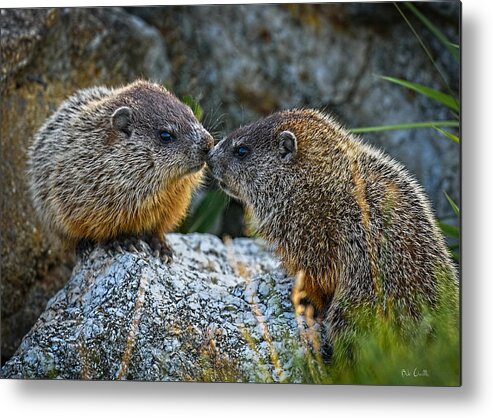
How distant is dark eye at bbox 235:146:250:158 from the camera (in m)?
4.17

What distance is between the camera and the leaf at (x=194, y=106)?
15.5 ft

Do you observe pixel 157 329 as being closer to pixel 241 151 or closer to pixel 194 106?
pixel 241 151

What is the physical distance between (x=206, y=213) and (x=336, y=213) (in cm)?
134

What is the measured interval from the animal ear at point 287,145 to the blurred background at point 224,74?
0.71m

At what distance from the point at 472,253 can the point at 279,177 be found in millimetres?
921

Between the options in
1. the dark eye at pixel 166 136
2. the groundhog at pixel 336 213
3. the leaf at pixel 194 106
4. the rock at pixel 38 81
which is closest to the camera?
the groundhog at pixel 336 213

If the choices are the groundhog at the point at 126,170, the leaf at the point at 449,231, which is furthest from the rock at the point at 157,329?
the leaf at the point at 449,231

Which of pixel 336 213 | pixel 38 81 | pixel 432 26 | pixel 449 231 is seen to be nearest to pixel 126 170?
pixel 336 213

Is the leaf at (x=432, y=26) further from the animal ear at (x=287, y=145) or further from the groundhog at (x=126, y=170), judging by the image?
the groundhog at (x=126, y=170)

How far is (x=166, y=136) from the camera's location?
4277 millimetres

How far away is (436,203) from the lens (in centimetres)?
485

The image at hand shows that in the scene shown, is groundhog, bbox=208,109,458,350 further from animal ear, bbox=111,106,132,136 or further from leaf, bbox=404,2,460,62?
leaf, bbox=404,2,460,62

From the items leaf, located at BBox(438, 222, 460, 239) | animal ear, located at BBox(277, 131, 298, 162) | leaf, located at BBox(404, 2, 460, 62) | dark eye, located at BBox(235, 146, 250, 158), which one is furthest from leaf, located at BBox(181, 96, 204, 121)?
leaf, located at BBox(438, 222, 460, 239)

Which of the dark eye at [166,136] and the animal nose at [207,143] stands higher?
the animal nose at [207,143]
